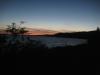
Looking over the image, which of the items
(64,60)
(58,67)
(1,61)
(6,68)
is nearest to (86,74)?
(58,67)

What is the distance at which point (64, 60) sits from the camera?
304 inches

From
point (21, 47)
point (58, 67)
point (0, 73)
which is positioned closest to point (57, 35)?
point (21, 47)

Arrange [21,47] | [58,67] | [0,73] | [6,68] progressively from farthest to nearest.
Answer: [21,47] < [58,67] < [6,68] < [0,73]

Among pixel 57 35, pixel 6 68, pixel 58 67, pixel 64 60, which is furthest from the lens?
pixel 57 35

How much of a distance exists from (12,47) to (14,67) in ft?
5.61

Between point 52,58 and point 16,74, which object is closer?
point 16,74

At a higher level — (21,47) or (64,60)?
(21,47)

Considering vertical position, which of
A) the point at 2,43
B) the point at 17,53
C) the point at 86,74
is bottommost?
the point at 86,74

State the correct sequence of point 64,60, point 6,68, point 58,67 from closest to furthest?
1. point 6,68
2. point 58,67
3. point 64,60

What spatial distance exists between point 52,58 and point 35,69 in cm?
164

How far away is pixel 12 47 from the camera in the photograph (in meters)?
7.88

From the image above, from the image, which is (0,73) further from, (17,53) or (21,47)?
(21,47)

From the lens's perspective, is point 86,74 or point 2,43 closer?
point 86,74

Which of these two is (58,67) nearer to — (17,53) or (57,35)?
(17,53)
